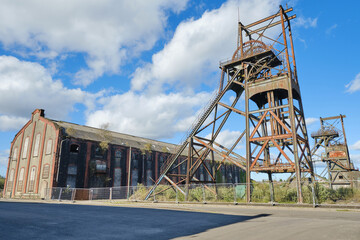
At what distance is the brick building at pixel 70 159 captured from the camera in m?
28.8

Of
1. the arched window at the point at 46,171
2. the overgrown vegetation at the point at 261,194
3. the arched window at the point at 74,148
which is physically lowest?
the overgrown vegetation at the point at 261,194

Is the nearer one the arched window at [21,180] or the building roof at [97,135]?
the building roof at [97,135]

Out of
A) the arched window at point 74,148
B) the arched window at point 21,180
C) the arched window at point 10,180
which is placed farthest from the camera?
the arched window at point 10,180

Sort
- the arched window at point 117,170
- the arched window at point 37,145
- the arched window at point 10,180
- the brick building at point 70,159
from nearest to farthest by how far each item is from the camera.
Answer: the brick building at point 70,159, the arched window at point 37,145, the arched window at point 117,170, the arched window at point 10,180

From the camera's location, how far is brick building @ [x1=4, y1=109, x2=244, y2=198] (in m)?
28.8

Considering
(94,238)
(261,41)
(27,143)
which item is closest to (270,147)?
(261,41)

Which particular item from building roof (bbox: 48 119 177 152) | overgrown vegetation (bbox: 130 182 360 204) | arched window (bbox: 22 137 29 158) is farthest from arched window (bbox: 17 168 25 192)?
overgrown vegetation (bbox: 130 182 360 204)

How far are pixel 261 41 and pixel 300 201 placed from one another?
1257 centimetres

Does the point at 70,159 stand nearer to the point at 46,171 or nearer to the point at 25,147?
the point at 46,171

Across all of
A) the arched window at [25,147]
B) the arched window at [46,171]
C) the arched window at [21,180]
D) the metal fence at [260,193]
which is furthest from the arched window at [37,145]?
the metal fence at [260,193]

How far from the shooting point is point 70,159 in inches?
1150

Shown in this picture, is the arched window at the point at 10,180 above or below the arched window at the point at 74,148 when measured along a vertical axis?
below

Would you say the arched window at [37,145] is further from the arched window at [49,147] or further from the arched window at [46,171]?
the arched window at [46,171]

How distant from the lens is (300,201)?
14508 millimetres
